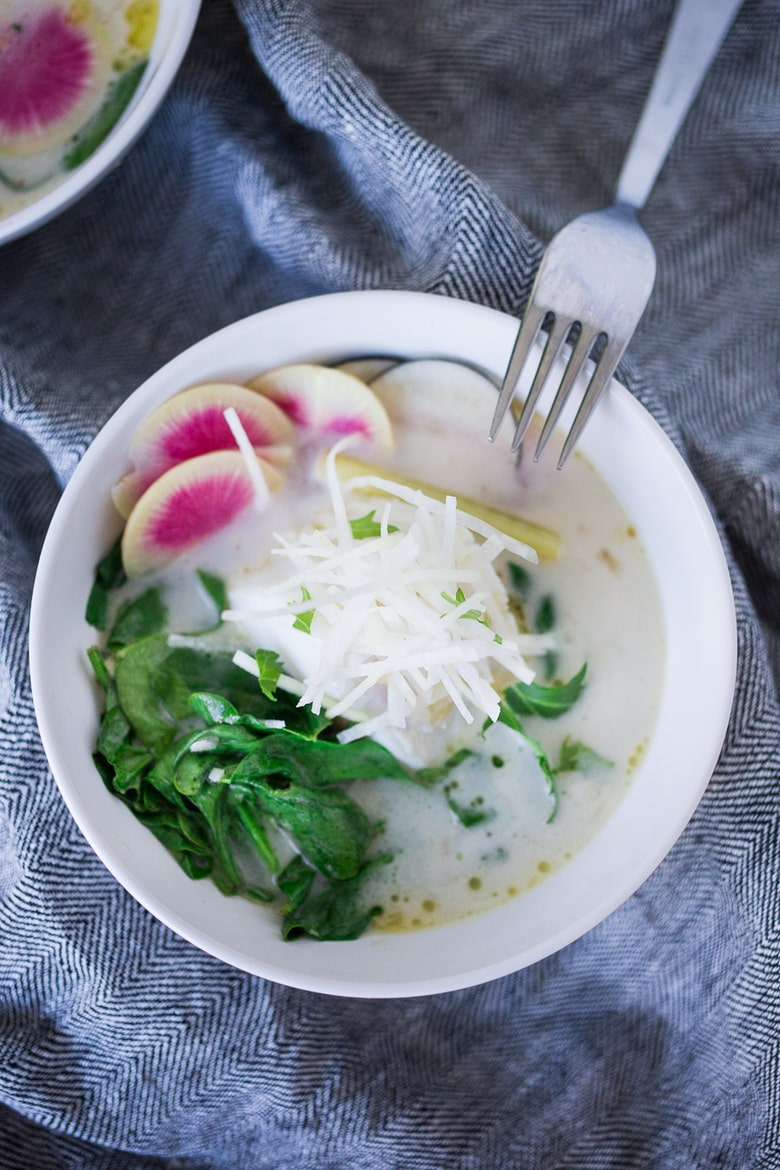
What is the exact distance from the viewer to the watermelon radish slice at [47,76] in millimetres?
1698

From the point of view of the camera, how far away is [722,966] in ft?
5.80

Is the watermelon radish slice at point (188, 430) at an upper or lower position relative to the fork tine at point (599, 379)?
lower

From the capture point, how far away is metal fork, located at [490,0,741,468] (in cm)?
153

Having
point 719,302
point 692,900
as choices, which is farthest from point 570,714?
point 719,302

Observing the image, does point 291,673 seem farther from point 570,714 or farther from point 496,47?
point 496,47

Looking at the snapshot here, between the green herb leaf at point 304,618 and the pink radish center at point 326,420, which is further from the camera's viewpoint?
the pink radish center at point 326,420

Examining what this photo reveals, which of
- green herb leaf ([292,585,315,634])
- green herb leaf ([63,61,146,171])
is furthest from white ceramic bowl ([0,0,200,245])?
green herb leaf ([292,585,315,634])

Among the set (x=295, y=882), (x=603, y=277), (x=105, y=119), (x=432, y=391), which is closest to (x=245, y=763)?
(x=295, y=882)

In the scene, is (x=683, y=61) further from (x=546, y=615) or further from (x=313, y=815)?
(x=313, y=815)

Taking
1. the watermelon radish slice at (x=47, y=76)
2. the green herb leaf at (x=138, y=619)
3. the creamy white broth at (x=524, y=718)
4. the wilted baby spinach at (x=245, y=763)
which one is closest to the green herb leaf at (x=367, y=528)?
the wilted baby spinach at (x=245, y=763)

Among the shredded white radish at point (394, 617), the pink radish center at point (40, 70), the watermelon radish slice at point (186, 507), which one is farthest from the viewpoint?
the pink radish center at point (40, 70)

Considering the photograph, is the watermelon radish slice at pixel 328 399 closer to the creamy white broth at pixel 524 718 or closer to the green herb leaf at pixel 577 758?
the creamy white broth at pixel 524 718

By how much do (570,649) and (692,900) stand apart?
496 millimetres

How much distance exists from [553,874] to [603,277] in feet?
2.93
